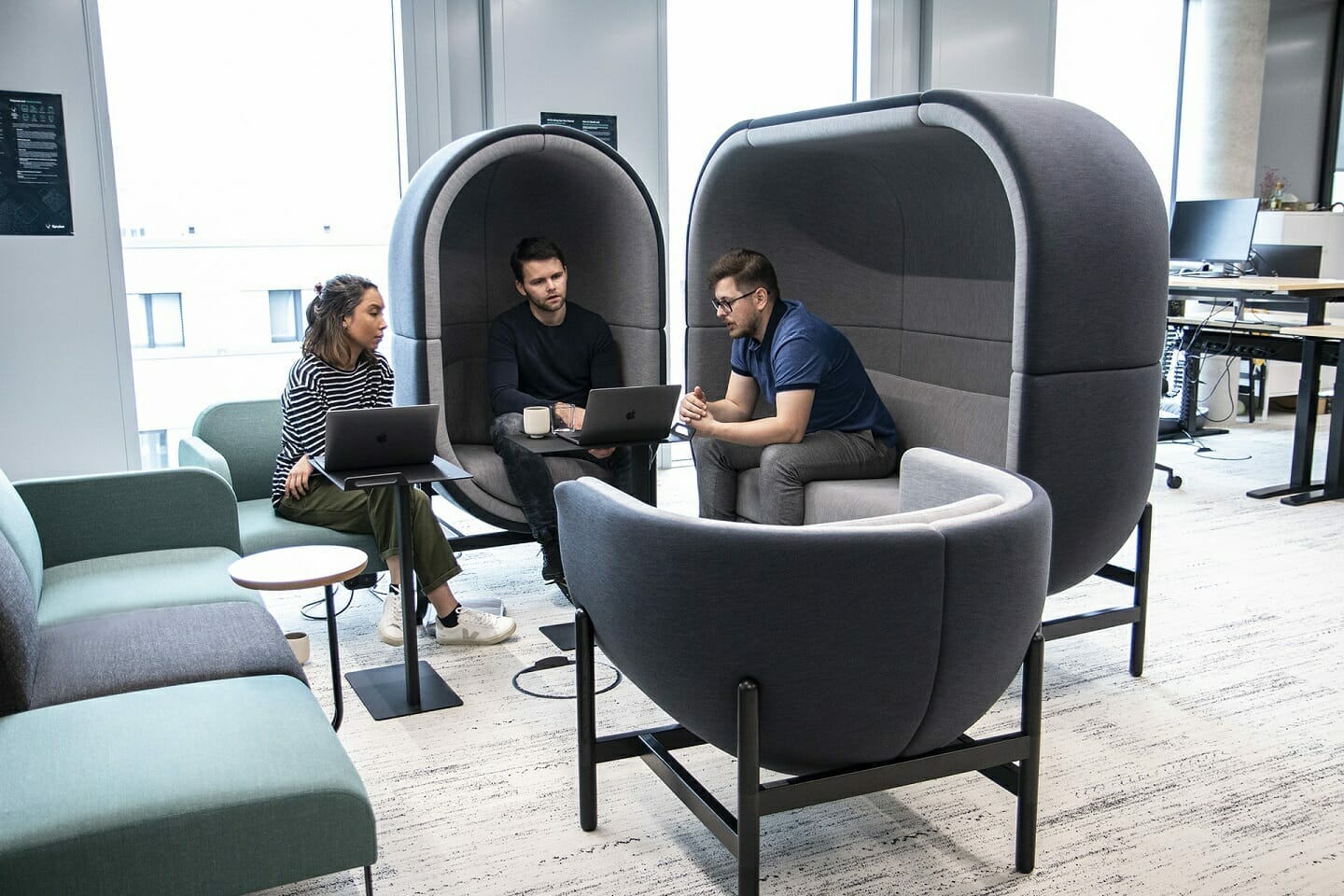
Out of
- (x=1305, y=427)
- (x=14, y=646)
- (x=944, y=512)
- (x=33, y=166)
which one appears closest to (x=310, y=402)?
(x=14, y=646)

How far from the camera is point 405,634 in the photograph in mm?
3209

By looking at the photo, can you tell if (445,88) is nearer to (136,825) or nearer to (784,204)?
(784,204)

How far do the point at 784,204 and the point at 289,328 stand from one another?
259cm

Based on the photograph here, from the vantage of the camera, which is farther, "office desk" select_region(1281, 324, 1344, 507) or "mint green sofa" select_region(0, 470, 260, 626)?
"office desk" select_region(1281, 324, 1344, 507)

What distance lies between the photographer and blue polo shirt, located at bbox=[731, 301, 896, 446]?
384cm

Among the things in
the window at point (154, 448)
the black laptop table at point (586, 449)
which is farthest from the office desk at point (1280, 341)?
the window at point (154, 448)

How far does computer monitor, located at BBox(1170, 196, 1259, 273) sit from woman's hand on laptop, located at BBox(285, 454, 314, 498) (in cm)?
545

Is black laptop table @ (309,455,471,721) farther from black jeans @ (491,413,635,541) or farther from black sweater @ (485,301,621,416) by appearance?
black sweater @ (485,301,621,416)

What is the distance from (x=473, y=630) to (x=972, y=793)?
1.71 meters

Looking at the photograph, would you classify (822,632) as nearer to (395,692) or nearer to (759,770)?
(759,770)

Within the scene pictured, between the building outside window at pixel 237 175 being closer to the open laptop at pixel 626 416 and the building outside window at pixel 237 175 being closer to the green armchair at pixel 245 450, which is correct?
the green armchair at pixel 245 450

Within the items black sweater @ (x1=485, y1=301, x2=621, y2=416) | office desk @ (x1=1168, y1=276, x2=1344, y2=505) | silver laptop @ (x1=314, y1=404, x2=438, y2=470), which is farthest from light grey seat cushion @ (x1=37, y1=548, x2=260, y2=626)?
office desk @ (x1=1168, y1=276, x2=1344, y2=505)

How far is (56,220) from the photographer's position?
4.64 meters

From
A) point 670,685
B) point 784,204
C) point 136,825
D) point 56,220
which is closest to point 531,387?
point 784,204
